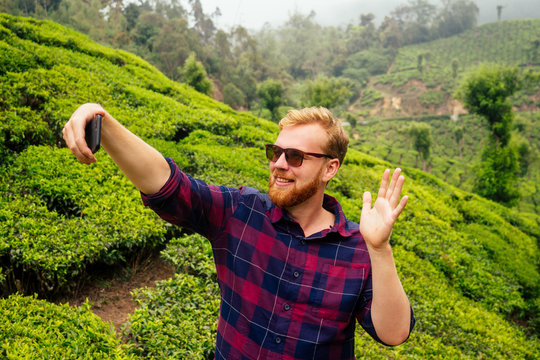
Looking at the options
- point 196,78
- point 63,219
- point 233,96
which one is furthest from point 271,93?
point 63,219

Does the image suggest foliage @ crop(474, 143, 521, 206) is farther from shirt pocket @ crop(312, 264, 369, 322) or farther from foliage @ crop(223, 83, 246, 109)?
foliage @ crop(223, 83, 246, 109)

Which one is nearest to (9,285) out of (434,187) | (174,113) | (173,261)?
(173,261)

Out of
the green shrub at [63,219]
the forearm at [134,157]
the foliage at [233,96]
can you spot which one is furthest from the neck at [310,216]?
the foliage at [233,96]

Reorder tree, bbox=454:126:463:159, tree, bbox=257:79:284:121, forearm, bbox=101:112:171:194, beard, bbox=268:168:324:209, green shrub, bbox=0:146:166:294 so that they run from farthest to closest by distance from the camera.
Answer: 1. tree, bbox=454:126:463:159
2. tree, bbox=257:79:284:121
3. green shrub, bbox=0:146:166:294
4. beard, bbox=268:168:324:209
5. forearm, bbox=101:112:171:194

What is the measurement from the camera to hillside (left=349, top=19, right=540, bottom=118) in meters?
54.1

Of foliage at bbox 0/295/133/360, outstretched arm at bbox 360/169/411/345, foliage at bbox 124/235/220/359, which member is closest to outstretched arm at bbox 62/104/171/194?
outstretched arm at bbox 360/169/411/345

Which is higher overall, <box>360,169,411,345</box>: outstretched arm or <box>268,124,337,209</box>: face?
<box>268,124,337,209</box>: face

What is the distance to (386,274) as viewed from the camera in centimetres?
133

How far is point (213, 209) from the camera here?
1.73 meters

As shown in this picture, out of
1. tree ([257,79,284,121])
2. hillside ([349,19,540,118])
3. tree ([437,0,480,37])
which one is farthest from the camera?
tree ([437,0,480,37])

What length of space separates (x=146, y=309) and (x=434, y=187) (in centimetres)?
1083

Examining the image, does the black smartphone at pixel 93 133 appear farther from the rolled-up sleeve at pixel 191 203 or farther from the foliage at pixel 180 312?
the foliage at pixel 180 312

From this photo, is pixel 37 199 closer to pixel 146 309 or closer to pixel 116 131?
pixel 146 309

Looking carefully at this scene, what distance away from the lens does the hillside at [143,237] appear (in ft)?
9.12
